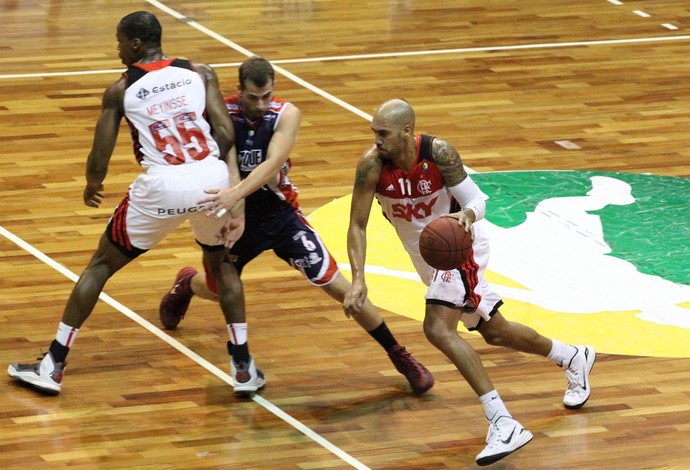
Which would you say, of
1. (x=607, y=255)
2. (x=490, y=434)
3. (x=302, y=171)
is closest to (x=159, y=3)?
(x=302, y=171)

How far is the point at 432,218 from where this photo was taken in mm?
6449

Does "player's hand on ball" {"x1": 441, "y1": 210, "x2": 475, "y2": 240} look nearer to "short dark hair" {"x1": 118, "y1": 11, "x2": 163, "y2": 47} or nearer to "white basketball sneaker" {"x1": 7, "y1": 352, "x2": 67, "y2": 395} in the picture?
"short dark hair" {"x1": 118, "y1": 11, "x2": 163, "y2": 47}

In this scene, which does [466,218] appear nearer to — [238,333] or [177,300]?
[238,333]

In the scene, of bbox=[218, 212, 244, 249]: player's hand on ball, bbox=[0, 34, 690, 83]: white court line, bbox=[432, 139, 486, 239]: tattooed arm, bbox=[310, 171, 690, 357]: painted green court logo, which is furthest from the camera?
bbox=[0, 34, 690, 83]: white court line

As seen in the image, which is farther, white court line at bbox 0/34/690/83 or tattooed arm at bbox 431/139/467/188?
white court line at bbox 0/34/690/83

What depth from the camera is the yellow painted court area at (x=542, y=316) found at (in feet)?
24.6

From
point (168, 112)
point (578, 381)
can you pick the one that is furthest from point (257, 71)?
point (578, 381)

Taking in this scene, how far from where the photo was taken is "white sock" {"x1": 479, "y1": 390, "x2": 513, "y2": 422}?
6.17m

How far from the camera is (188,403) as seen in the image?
6.78 metres

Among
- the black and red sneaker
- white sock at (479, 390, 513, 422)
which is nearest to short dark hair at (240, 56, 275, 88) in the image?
the black and red sneaker

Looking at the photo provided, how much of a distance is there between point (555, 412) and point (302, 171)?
12.2 ft

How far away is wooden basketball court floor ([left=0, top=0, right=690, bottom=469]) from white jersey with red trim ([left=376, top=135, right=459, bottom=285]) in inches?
35.0

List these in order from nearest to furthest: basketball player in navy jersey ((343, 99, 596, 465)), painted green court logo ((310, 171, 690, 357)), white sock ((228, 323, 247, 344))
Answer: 1. basketball player in navy jersey ((343, 99, 596, 465))
2. white sock ((228, 323, 247, 344))
3. painted green court logo ((310, 171, 690, 357))

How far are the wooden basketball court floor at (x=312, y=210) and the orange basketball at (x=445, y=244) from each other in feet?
2.84
